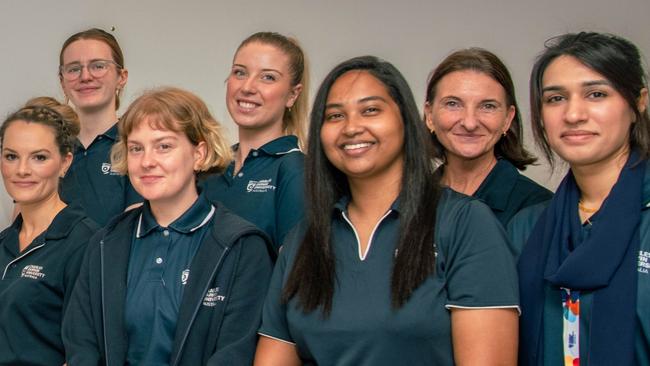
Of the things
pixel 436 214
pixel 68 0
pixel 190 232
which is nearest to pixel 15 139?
pixel 190 232

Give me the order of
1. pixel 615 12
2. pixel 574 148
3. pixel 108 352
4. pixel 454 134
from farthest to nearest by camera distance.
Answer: pixel 615 12 < pixel 454 134 < pixel 108 352 < pixel 574 148

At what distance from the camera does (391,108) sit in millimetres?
1889

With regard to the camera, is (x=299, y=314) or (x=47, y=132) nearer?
(x=299, y=314)

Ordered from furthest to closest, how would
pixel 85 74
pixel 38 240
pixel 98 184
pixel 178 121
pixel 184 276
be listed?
pixel 85 74
pixel 98 184
pixel 38 240
pixel 178 121
pixel 184 276

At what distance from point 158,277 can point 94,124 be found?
3.65 feet

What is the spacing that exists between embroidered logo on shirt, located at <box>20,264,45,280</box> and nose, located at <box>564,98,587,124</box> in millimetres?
1572

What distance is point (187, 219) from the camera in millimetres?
2135

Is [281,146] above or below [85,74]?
below

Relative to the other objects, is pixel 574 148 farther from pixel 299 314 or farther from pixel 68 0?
pixel 68 0

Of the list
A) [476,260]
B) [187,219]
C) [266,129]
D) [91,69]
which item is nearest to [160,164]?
[187,219]

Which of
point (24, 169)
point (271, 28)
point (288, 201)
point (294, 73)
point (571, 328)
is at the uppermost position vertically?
point (271, 28)

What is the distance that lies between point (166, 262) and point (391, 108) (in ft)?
2.37

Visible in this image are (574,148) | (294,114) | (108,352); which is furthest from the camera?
(294,114)

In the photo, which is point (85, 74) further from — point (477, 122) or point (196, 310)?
point (477, 122)
